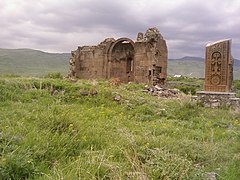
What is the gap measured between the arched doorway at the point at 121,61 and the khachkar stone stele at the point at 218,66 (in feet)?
36.5

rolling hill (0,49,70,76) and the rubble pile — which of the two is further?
rolling hill (0,49,70,76)

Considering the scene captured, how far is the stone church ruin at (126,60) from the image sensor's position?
20.2 m

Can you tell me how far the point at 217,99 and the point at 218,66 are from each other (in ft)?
4.04

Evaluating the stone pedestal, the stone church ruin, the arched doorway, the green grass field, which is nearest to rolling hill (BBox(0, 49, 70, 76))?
the stone church ruin

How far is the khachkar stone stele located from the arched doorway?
11.1m

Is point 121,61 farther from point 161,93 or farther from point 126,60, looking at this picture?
point 161,93

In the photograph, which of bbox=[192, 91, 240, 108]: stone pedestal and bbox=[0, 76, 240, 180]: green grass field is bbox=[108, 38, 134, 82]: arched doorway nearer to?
bbox=[192, 91, 240, 108]: stone pedestal

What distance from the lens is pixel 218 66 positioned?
11617mm

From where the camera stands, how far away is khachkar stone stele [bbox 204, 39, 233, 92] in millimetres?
11500

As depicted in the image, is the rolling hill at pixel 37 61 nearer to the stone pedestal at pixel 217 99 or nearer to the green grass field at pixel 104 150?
the stone pedestal at pixel 217 99

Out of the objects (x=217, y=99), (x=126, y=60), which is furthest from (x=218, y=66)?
(x=126, y=60)

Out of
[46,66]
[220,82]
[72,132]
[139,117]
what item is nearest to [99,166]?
[72,132]

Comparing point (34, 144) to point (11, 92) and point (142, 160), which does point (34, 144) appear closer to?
point (142, 160)

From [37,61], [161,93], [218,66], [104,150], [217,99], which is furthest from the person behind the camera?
[37,61]
